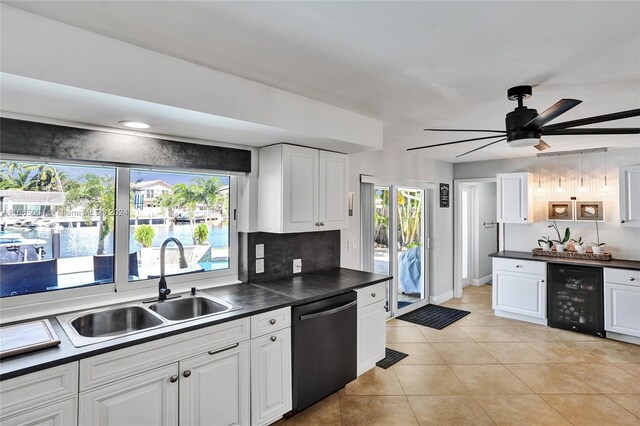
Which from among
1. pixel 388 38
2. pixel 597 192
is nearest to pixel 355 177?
pixel 388 38

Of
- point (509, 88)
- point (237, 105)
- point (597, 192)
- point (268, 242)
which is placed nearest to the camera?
point (237, 105)

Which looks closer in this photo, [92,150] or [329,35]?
[329,35]

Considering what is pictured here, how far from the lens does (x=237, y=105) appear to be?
2117mm

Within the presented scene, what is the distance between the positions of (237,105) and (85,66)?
0.78m

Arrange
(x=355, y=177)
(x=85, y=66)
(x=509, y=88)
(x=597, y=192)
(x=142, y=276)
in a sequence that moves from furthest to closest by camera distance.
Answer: (x=597, y=192), (x=355, y=177), (x=142, y=276), (x=509, y=88), (x=85, y=66)

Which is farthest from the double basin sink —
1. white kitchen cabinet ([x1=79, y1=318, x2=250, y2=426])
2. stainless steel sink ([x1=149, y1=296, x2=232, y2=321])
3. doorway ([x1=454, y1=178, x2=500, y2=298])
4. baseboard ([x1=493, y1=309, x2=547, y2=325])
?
doorway ([x1=454, y1=178, x2=500, y2=298])

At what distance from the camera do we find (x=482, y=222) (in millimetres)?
6848

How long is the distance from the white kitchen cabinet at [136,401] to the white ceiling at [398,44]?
1496mm

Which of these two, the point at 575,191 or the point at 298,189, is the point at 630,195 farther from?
the point at 298,189

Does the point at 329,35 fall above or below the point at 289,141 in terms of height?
above

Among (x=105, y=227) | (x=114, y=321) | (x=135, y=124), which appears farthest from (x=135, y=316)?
(x=135, y=124)

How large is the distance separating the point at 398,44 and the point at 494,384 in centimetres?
290

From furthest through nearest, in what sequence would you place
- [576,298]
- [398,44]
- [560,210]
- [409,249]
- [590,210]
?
[409,249] < [560,210] < [590,210] < [576,298] < [398,44]

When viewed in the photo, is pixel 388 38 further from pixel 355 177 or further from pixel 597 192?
pixel 597 192
